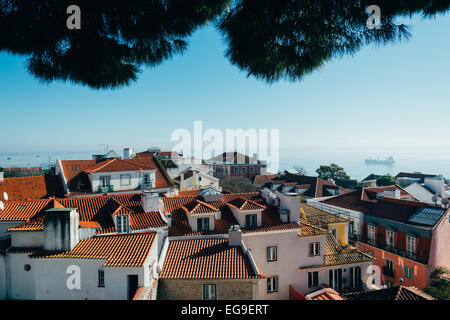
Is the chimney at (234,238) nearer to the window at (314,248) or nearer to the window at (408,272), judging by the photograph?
the window at (314,248)

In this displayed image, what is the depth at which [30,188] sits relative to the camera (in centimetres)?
1848

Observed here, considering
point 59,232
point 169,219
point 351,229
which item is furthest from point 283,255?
point 351,229

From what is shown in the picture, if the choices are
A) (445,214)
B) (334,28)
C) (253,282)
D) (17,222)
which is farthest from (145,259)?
(445,214)

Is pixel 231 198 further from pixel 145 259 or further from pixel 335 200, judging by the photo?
pixel 335 200

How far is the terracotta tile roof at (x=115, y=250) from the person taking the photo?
8.09m

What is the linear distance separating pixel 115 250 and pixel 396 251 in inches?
654

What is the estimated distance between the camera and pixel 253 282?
8.71m

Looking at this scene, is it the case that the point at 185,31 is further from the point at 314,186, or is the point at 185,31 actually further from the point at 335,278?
the point at 314,186

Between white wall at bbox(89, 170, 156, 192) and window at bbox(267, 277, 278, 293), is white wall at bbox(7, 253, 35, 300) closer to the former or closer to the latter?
window at bbox(267, 277, 278, 293)

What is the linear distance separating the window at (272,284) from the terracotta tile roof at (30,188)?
50.6 ft

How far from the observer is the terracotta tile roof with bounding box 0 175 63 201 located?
57.9ft

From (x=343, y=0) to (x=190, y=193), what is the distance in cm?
1713

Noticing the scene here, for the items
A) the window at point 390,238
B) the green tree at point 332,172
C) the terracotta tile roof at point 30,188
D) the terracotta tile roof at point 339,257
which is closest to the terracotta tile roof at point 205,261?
the terracotta tile roof at point 339,257

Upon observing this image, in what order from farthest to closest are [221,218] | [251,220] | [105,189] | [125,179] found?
[125,179] < [105,189] < [221,218] < [251,220]
